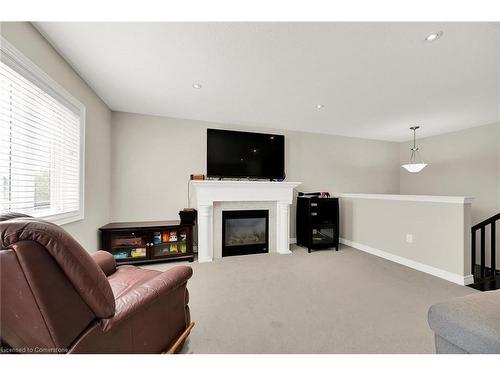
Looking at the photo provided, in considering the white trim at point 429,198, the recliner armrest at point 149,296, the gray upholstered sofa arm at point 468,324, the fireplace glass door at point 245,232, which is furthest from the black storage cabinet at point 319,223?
the recliner armrest at point 149,296

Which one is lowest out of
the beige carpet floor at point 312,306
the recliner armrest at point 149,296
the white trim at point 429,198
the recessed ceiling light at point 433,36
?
the beige carpet floor at point 312,306

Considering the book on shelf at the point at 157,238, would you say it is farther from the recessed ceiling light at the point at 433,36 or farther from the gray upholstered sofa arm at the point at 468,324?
the recessed ceiling light at the point at 433,36

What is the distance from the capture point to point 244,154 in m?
3.67

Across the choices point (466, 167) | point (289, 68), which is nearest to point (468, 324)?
point (289, 68)

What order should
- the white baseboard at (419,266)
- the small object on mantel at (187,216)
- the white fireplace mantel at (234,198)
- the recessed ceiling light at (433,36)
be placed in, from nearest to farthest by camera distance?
the recessed ceiling light at (433,36) → the white baseboard at (419,266) → the small object on mantel at (187,216) → the white fireplace mantel at (234,198)

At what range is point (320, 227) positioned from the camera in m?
3.75

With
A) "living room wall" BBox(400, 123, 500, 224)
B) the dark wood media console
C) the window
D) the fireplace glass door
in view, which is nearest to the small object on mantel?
the dark wood media console

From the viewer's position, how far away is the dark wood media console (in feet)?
9.11

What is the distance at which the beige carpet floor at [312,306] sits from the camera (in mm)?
1473

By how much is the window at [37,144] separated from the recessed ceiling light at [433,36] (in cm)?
288

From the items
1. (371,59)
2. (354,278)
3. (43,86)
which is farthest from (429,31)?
(43,86)

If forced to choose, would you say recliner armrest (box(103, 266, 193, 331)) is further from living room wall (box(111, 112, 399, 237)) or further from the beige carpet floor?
living room wall (box(111, 112, 399, 237))

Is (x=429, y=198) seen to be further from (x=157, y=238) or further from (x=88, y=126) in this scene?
(x=88, y=126)

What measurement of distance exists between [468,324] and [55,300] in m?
1.75
